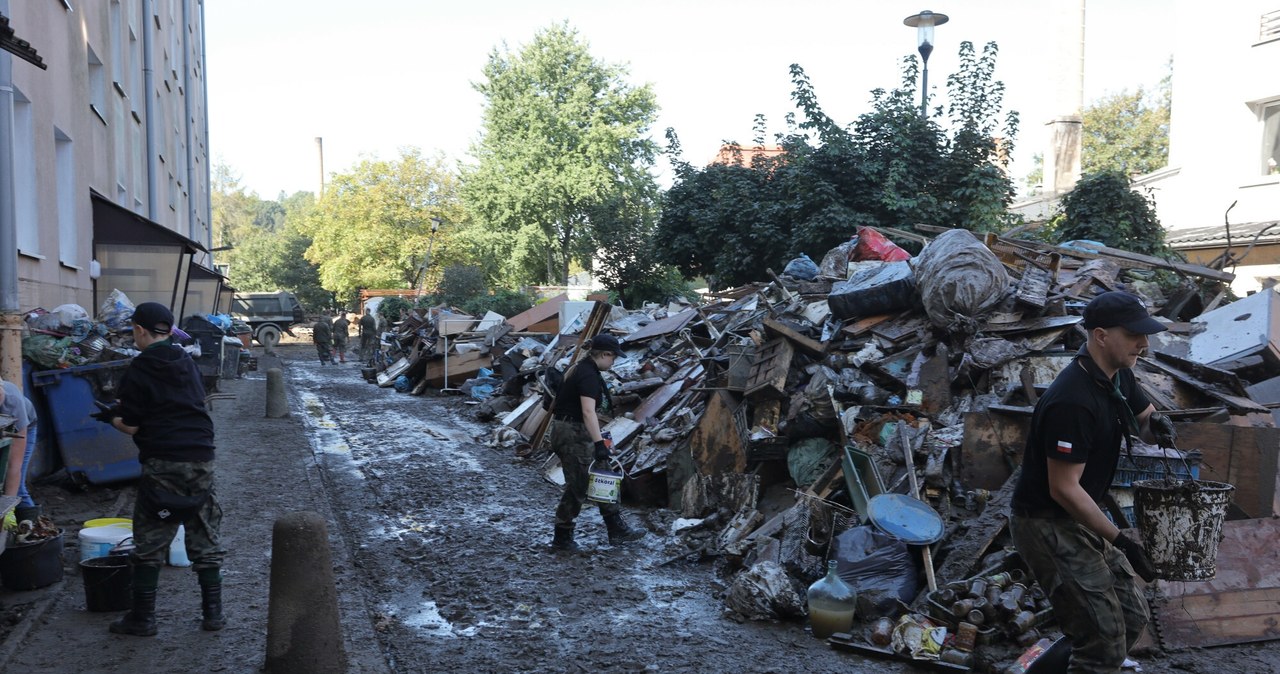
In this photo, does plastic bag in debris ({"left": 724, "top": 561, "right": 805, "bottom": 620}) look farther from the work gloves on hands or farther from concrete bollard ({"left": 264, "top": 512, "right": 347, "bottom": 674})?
concrete bollard ({"left": 264, "top": 512, "right": 347, "bottom": 674})

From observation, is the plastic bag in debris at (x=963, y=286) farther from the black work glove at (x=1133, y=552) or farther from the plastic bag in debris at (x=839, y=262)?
the black work glove at (x=1133, y=552)

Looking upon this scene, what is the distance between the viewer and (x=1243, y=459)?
238 inches

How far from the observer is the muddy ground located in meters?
4.86

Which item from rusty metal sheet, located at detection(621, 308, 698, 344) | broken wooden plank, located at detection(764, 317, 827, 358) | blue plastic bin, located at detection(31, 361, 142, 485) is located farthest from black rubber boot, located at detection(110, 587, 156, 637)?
rusty metal sheet, located at detection(621, 308, 698, 344)

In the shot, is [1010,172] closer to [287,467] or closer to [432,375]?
[432,375]

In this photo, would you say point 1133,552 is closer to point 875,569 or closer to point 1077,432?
point 1077,432

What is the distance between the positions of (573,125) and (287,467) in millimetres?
39933

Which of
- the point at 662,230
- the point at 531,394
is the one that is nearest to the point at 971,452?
the point at 531,394

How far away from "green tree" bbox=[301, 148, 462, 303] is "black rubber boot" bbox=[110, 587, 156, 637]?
1703 inches

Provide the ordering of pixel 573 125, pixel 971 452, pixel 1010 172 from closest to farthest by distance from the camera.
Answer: pixel 971 452 → pixel 1010 172 → pixel 573 125

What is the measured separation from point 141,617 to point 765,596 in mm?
3571

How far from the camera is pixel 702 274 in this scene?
22.8 m

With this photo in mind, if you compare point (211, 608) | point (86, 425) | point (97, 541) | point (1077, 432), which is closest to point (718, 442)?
point (211, 608)

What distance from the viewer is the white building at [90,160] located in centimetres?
917
